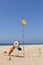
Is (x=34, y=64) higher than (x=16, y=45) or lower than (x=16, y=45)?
lower

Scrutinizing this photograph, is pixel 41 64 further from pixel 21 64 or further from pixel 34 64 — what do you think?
pixel 21 64

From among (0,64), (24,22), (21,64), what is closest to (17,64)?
(21,64)

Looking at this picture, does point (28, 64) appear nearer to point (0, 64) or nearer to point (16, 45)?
point (0, 64)

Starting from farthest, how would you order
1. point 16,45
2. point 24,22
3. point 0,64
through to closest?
point 16,45 → point 24,22 → point 0,64

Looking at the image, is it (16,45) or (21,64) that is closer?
(21,64)

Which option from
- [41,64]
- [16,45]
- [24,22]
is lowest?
[41,64]

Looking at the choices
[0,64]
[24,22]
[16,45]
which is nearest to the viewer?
[0,64]

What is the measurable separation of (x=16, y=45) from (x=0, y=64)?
464 centimetres

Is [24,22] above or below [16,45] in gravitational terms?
above

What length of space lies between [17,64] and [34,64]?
3.17 feet

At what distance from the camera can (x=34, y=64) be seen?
432 inches

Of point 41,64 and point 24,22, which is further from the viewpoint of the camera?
point 24,22

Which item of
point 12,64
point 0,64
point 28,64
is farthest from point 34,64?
point 0,64

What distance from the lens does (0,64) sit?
35.8ft
